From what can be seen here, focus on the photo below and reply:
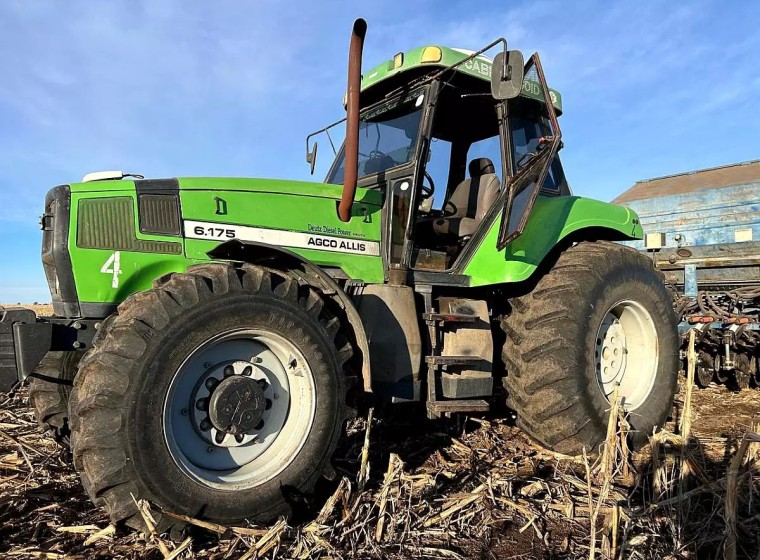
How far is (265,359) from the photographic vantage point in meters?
3.16

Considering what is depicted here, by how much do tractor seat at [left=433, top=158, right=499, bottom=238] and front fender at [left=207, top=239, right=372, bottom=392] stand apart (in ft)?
4.80

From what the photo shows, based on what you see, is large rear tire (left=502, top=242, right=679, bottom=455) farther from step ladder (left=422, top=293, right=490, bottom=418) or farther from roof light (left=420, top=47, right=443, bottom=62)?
roof light (left=420, top=47, right=443, bottom=62)

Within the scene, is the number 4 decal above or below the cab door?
below

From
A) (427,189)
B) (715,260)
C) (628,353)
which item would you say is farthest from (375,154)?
(715,260)

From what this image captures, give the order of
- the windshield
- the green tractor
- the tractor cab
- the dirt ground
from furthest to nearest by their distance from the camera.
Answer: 1. the windshield
2. the tractor cab
3. the green tractor
4. the dirt ground

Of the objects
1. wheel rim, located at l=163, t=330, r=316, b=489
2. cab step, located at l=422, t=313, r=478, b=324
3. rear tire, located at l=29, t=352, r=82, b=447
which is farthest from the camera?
cab step, located at l=422, t=313, r=478, b=324

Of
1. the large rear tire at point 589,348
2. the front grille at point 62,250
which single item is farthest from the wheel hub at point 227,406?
the large rear tire at point 589,348

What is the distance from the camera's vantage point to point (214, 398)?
2902mm

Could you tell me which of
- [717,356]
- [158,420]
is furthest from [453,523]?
[717,356]

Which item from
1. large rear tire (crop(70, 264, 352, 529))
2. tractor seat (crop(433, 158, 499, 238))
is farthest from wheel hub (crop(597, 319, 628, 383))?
large rear tire (crop(70, 264, 352, 529))

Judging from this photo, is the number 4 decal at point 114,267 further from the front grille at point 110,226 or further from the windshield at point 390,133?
the windshield at point 390,133

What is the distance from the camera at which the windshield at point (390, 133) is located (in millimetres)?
4308

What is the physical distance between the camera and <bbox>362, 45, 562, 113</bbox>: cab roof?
13.4 feet

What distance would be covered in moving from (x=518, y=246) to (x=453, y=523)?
83.5 inches
